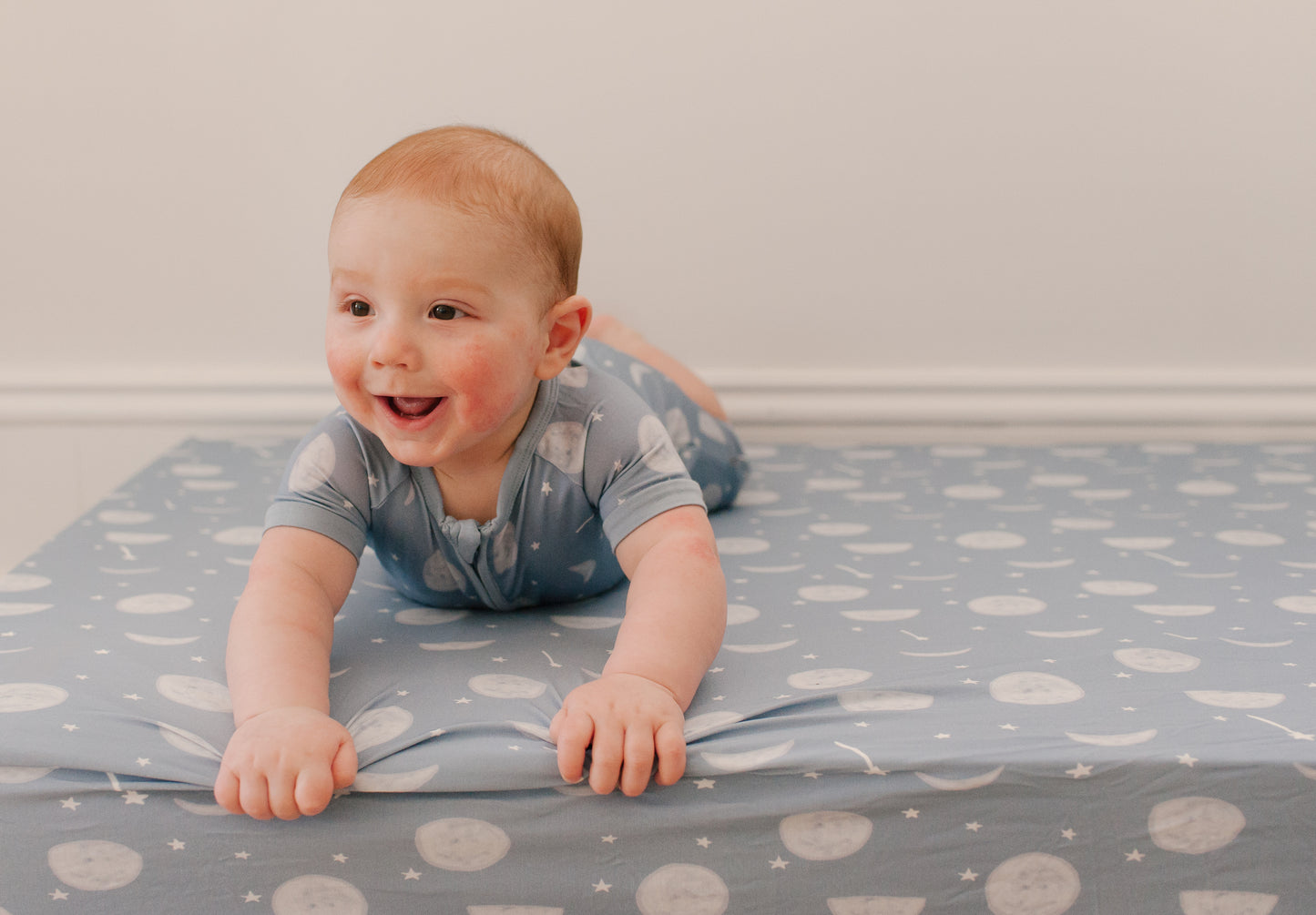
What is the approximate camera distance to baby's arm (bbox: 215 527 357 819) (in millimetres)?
547

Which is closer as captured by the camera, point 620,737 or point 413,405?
point 620,737

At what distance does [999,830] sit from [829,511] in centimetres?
56

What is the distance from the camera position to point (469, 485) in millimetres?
789

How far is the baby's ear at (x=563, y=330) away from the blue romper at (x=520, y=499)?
47 mm

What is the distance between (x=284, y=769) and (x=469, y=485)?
0.28 metres

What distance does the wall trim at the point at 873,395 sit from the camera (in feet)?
4.83

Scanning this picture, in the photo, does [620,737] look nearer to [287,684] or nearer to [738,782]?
[738,782]

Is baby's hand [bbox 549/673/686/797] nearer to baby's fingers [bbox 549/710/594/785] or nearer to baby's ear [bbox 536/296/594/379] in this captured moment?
baby's fingers [bbox 549/710/594/785]

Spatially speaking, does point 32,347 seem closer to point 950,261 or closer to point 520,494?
point 520,494

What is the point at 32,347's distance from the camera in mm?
1479

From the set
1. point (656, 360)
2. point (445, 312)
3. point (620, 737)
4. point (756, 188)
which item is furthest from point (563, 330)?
point (756, 188)

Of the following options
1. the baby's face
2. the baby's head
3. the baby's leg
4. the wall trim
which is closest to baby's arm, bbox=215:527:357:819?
the baby's face

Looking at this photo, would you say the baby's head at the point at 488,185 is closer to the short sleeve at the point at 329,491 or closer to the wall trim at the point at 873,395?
the short sleeve at the point at 329,491

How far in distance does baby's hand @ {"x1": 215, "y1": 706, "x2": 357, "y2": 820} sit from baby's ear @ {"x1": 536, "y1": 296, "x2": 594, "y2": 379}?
29 centimetres
